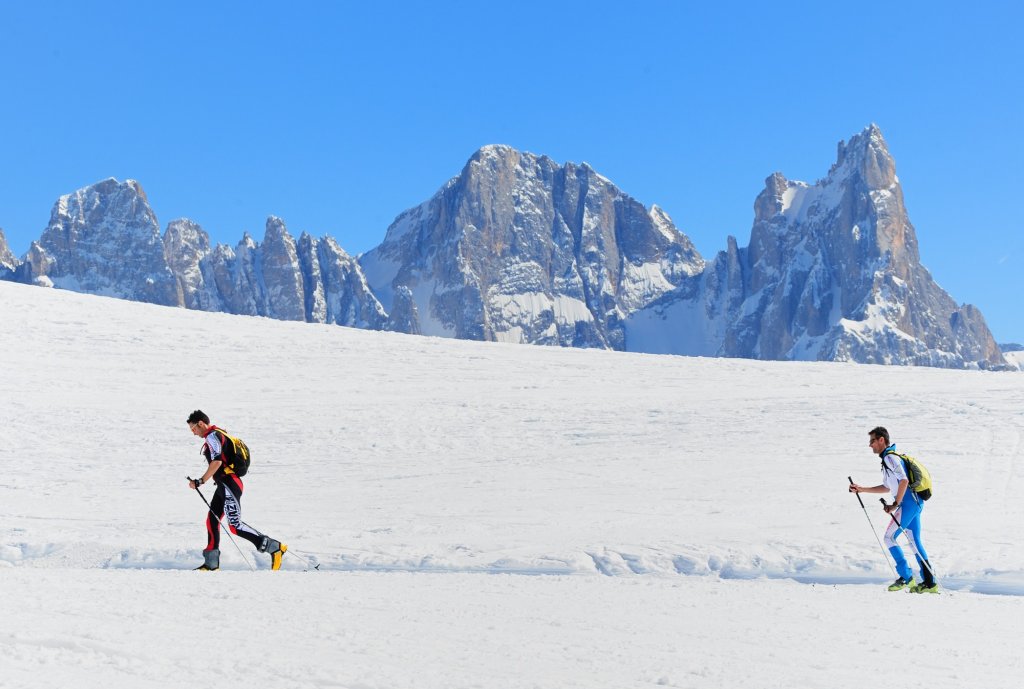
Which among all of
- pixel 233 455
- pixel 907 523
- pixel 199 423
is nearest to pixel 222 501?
pixel 233 455

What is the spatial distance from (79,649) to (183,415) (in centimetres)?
1718

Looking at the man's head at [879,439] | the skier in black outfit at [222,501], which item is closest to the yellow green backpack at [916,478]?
the man's head at [879,439]

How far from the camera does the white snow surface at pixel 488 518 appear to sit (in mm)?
5590

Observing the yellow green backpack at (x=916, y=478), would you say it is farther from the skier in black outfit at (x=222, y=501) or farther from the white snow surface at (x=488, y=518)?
the skier in black outfit at (x=222, y=501)

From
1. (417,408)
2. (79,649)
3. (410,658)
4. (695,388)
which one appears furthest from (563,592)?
(695,388)

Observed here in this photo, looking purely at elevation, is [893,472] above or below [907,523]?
above

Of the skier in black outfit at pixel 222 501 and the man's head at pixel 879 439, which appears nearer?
the man's head at pixel 879 439

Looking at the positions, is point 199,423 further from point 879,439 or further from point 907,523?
point 907,523

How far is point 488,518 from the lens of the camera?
13203mm

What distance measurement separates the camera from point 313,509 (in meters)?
14.0

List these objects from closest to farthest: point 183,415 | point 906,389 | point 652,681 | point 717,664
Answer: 1. point 652,681
2. point 717,664
3. point 183,415
4. point 906,389

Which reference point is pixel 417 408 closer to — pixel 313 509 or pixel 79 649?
pixel 313 509

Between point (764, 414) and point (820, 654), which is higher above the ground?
point (764, 414)

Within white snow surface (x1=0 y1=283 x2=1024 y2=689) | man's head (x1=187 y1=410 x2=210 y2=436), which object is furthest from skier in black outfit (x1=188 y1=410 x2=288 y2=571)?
white snow surface (x1=0 y1=283 x2=1024 y2=689)
